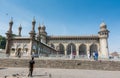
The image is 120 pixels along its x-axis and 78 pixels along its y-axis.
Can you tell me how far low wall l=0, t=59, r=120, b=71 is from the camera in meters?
19.1

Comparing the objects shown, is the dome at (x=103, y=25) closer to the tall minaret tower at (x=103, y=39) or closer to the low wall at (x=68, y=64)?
the tall minaret tower at (x=103, y=39)

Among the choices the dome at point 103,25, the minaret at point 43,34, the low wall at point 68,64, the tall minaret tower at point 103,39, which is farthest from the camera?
the minaret at point 43,34

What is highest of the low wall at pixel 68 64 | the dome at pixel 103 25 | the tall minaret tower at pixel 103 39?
the dome at pixel 103 25

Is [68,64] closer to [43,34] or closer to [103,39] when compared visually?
[103,39]

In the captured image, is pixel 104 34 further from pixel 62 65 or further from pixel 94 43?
pixel 62 65

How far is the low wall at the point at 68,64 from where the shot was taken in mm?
19109

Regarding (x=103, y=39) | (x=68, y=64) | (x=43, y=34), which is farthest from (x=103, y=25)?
(x=68, y=64)

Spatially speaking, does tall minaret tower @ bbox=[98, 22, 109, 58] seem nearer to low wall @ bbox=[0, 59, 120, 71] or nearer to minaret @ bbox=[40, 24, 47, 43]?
minaret @ bbox=[40, 24, 47, 43]

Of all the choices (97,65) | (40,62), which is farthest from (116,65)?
(40,62)

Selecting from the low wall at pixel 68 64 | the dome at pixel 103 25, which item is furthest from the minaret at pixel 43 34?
the low wall at pixel 68 64

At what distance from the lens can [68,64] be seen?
65.1ft

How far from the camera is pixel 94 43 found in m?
55.8

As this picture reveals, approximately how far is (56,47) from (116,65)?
40277 millimetres

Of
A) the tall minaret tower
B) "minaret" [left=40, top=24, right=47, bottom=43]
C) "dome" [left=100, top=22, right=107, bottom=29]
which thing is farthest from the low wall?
"dome" [left=100, top=22, right=107, bottom=29]
